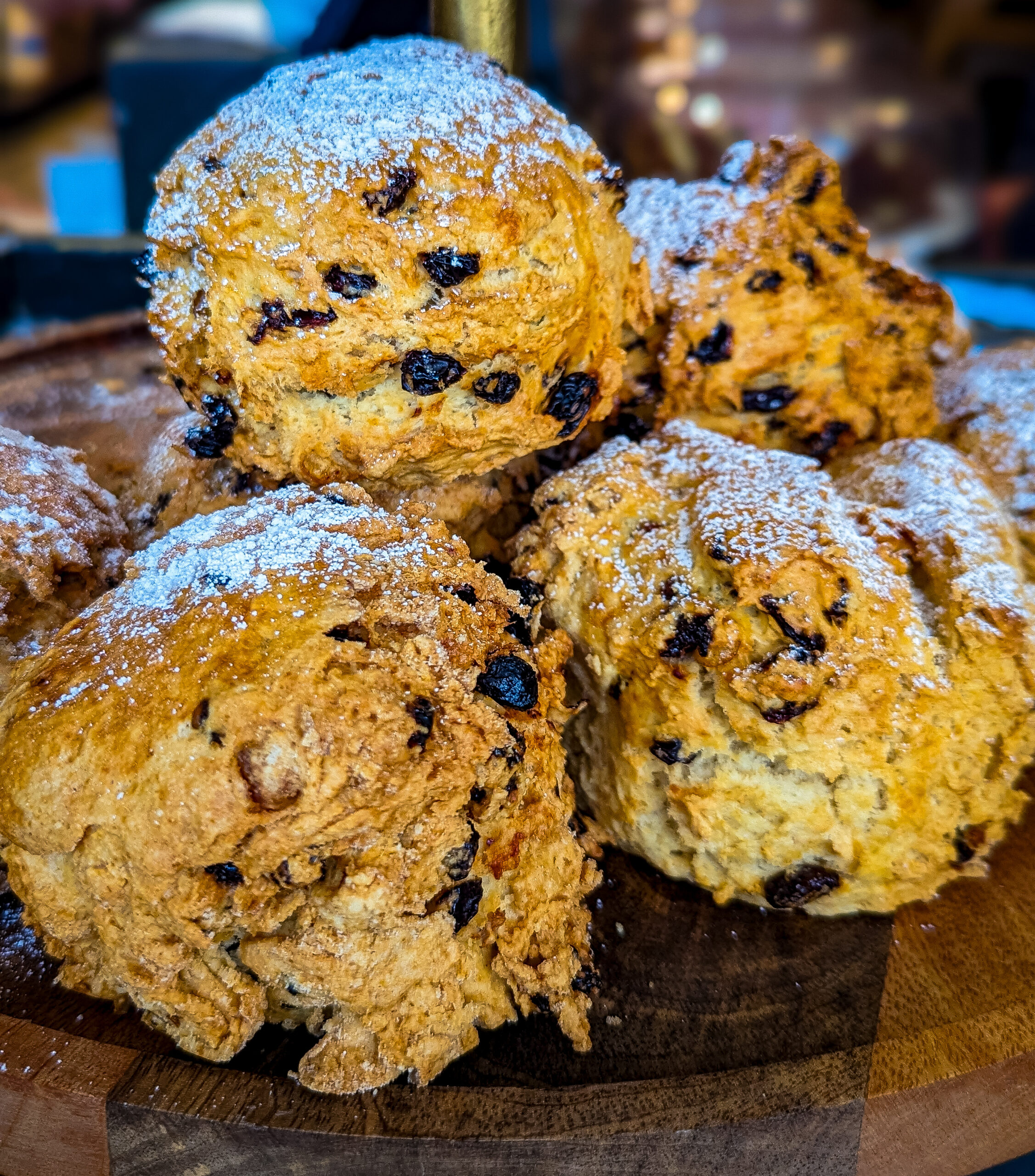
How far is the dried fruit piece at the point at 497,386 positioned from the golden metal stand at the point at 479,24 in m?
0.61

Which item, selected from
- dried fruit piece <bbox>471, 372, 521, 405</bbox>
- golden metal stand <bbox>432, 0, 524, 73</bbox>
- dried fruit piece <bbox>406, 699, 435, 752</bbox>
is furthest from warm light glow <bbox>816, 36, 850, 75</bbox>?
dried fruit piece <bbox>406, 699, 435, 752</bbox>

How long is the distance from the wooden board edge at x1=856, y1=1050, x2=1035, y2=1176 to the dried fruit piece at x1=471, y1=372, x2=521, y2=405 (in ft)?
2.85

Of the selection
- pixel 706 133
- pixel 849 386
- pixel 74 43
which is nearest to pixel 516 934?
pixel 849 386

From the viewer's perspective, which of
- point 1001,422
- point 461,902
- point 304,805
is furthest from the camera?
point 1001,422

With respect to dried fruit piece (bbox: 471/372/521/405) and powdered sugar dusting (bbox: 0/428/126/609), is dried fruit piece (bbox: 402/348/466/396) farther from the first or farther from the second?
powdered sugar dusting (bbox: 0/428/126/609)

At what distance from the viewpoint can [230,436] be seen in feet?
3.90

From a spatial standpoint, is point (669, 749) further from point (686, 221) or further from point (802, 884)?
point (686, 221)

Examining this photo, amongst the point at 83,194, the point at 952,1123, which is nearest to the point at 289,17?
the point at 83,194

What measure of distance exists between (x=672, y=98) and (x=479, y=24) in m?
4.00

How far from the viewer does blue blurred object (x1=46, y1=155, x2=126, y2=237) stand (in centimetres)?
541

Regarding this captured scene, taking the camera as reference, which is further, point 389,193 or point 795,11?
point 795,11

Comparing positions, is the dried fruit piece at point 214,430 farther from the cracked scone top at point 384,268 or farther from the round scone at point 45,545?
the round scone at point 45,545

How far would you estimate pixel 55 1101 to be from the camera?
0.93 meters

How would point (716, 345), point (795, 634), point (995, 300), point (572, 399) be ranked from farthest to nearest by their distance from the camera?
point (995, 300), point (716, 345), point (572, 399), point (795, 634)
